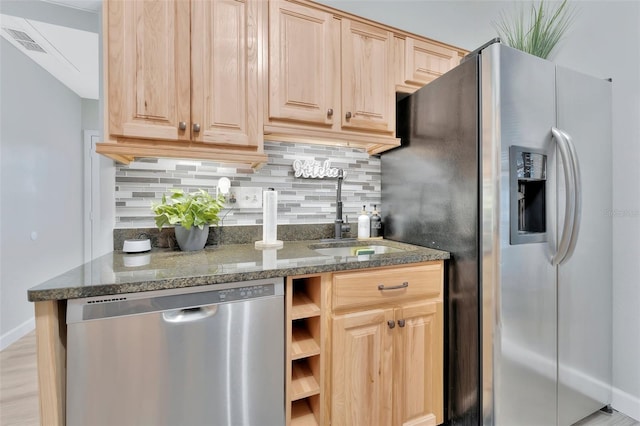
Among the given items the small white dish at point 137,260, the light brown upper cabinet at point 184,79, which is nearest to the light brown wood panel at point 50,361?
the small white dish at point 137,260

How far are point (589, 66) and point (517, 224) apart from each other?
54.6 inches

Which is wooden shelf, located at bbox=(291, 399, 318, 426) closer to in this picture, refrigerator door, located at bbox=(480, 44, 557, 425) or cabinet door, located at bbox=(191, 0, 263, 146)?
refrigerator door, located at bbox=(480, 44, 557, 425)

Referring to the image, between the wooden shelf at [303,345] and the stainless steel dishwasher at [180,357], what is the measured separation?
0.29 feet

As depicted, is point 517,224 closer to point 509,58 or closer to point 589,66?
point 509,58

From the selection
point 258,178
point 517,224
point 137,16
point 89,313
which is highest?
point 137,16

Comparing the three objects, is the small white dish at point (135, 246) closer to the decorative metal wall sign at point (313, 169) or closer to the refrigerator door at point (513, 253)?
the decorative metal wall sign at point (313, 169)

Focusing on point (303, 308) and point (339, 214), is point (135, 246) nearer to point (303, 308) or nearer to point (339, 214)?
point (303, 308)

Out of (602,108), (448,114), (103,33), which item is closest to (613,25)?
(602,108)

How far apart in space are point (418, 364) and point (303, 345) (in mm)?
568

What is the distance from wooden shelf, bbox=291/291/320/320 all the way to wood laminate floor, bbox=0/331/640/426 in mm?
1634

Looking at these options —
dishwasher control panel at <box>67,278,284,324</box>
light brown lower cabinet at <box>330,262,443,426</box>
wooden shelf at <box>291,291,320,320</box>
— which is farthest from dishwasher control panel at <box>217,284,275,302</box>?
light brown lower cabinet at <box>330,262,443,426</box>

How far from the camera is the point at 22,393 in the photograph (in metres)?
1.75

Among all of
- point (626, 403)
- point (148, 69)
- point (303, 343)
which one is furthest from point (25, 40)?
point (626, 403)

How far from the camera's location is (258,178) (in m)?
1.68
